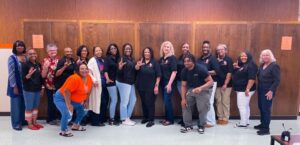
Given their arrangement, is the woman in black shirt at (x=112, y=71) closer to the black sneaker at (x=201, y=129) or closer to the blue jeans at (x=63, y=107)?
the blue jeans at (x=63, y=107)

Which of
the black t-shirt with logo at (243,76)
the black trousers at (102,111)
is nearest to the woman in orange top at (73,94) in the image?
the black trousers at (102,111)

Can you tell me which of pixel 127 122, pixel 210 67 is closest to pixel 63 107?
pixel 127 122

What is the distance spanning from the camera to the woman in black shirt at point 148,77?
4641 mm

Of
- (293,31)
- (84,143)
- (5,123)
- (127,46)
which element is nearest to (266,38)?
(293,31)

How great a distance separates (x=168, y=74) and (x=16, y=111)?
2.54 meters

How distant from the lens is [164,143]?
155 inches

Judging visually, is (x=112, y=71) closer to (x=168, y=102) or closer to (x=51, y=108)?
(x=168, y=102)

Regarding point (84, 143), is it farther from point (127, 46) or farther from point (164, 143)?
point (127, 46)

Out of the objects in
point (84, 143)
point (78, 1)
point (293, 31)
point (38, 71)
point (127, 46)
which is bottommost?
point (84, 143)

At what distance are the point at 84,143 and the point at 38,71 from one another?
1.41 m

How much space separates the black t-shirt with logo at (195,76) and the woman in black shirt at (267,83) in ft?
2.90

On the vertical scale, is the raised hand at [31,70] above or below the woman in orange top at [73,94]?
above

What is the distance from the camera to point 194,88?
4.26 metres

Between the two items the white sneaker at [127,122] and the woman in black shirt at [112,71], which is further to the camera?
the white sneaker at [127,122]
